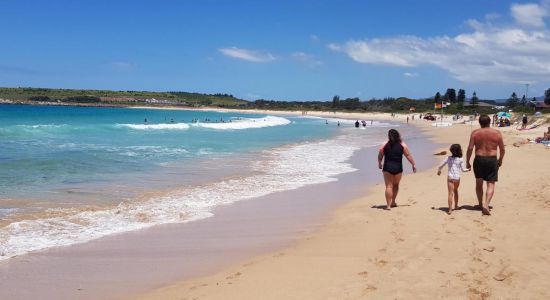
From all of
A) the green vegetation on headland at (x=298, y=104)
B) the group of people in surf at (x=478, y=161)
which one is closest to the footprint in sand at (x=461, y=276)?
the group of people in surf at (x=478, y=161)

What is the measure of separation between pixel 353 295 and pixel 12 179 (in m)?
11.5

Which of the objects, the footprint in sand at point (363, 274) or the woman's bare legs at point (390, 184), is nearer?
the footprint in sand at point (363, 274)

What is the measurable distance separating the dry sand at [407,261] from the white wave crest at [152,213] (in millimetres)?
2664

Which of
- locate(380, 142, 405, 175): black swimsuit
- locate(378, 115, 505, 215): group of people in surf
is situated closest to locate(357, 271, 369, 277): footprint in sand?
Result: locate(378, 115, 505, 215): group of people in surf

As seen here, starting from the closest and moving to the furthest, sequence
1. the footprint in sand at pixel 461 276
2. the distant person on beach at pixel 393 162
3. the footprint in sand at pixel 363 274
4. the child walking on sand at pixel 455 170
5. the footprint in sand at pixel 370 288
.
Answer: the footprint in sand at pixel 370 288, the footprint in sand at pixel 461 276, the footprint in sand at pixel 363 274, the child walking on sand at pixel 455 170, the distant person on beach at pixel 393 162

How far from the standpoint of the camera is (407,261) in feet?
18.3

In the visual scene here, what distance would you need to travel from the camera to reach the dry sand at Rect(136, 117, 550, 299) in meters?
4.77

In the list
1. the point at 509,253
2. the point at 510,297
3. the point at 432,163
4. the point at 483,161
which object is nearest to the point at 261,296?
the point at 510,297

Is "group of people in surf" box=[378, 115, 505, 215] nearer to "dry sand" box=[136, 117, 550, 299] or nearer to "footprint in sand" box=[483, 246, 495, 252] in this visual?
"dry sand" box=[136, 117, 550, 299]

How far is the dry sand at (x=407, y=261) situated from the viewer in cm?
477

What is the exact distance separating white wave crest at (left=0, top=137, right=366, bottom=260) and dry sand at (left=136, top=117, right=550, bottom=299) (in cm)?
266

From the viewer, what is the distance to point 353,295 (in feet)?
15.2

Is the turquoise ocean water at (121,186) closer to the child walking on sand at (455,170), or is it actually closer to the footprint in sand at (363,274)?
the footprint in sand at (363,274)

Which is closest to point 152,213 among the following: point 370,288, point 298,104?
point 370,288
